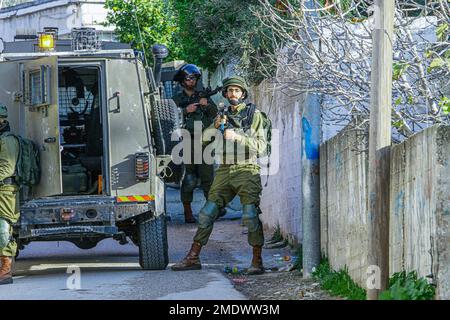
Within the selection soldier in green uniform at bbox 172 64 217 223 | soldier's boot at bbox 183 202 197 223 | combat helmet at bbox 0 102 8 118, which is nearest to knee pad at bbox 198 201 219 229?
combat helmet at bbox 0 102 8 118

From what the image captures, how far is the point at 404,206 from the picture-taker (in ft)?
23.5

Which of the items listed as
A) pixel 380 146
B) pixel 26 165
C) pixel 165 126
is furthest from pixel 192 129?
pixel 380 146

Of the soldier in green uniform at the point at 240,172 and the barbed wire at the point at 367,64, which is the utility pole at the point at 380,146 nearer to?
the barbed wire at the point at 367,64

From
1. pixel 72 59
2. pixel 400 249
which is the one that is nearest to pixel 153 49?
pixel 72 59

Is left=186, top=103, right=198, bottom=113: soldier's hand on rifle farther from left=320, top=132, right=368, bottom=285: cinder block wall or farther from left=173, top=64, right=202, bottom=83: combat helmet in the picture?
left=320, top=132, right=368, bottom=285: cinder block wall

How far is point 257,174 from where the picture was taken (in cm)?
1063

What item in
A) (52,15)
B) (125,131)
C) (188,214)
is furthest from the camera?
(52,15)

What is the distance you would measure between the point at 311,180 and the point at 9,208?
294 cm

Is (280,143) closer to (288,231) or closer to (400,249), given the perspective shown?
(288,231)

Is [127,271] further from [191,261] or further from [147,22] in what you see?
[147,22]

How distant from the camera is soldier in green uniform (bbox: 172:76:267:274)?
10.5 meters

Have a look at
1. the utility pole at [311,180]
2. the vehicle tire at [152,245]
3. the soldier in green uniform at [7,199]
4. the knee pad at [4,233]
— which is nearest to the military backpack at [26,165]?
the soldier in green uniform at [7,199]

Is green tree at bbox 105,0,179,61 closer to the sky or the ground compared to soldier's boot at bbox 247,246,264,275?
closer to the sky

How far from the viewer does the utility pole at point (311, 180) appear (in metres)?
9.77
